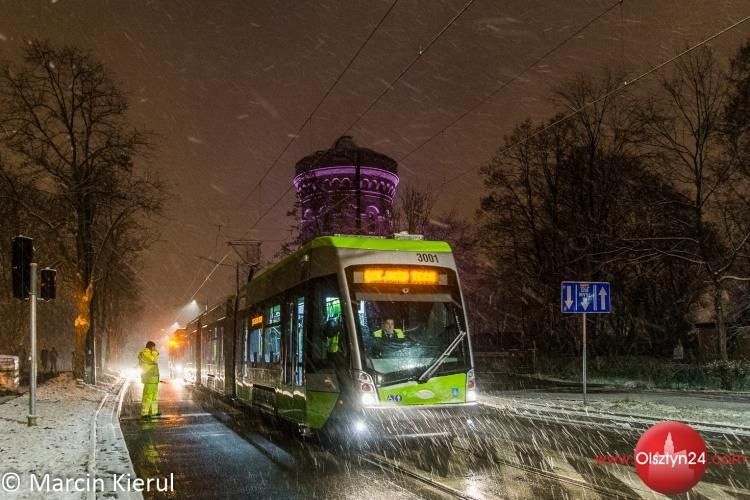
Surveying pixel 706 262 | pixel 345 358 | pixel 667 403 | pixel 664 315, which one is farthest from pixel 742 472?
pixel 664 315

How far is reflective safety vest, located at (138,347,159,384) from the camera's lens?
1759 cm

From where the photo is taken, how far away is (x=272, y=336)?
1457 cm

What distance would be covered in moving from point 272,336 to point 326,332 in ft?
11.2

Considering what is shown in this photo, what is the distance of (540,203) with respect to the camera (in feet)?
135

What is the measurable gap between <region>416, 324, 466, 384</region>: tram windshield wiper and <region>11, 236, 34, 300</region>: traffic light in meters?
Answer: 8.76

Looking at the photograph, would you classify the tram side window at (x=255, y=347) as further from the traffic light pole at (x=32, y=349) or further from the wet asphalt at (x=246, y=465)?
the traffic light pole at (x=32, y=349)

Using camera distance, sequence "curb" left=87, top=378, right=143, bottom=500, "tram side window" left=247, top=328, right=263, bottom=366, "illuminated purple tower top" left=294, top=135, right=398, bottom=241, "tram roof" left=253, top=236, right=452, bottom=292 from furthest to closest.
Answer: "illuminated purple tower top" left=294, top=135, right=398, bottom=241
"tram side window" left=247, top=328, right=263, bottom=366
"tram roof" left=253, top=236, right=452, bottom=292
"curb" left=87, top=378, right=143, bottom=500

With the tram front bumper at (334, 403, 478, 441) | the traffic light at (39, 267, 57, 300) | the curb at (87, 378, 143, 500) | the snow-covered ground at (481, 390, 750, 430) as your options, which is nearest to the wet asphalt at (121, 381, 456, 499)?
the curb at (87, 378, 143, 500)

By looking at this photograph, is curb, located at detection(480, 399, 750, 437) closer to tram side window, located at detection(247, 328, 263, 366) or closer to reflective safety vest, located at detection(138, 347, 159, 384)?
tram side window, located at detection(247, 328, 263, 366)

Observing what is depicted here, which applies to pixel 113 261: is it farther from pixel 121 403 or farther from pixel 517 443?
pixel 517 443

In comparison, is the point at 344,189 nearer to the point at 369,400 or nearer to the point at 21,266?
the point at 21,266

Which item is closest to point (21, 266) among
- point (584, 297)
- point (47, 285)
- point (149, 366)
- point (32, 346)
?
point (32, 346)

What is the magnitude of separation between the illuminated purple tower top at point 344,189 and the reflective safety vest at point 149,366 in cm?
2449

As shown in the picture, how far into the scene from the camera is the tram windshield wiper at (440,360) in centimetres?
1082
